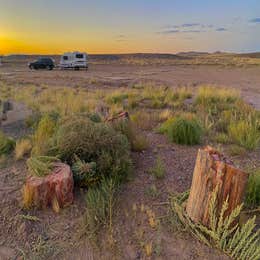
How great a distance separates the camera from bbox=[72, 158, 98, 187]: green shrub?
450cm

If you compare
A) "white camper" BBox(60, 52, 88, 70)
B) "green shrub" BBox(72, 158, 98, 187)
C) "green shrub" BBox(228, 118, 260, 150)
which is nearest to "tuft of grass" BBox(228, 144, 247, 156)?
"green shrub" BBox(228, 118, 260, 150)

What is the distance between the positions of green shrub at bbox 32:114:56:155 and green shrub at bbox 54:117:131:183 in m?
0.25

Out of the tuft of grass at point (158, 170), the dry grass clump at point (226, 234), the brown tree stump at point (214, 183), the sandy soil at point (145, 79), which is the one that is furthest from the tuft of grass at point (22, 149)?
the sandy soil at point (145, 79)

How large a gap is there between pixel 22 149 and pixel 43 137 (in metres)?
0.49

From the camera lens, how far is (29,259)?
136 inches

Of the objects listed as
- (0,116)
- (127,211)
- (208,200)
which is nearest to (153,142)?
(127,211)

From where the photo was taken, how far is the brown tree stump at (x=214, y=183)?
3.41m

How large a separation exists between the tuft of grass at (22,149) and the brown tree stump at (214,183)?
3.45m

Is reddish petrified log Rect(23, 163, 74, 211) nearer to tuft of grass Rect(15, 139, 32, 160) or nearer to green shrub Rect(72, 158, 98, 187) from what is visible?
green shrub Rect(72, 158, 98, 187)

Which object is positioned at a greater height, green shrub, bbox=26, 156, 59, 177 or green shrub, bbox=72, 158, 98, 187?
green shrub, bbox=26, 156, 59, 177

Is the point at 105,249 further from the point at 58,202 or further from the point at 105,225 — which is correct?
the point at 58,202

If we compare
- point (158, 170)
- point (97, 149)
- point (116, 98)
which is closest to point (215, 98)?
point (116, 98)

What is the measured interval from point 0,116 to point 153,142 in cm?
467

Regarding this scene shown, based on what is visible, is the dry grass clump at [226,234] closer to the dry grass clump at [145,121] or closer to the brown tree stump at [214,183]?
the brown tree stump at [214,183]
